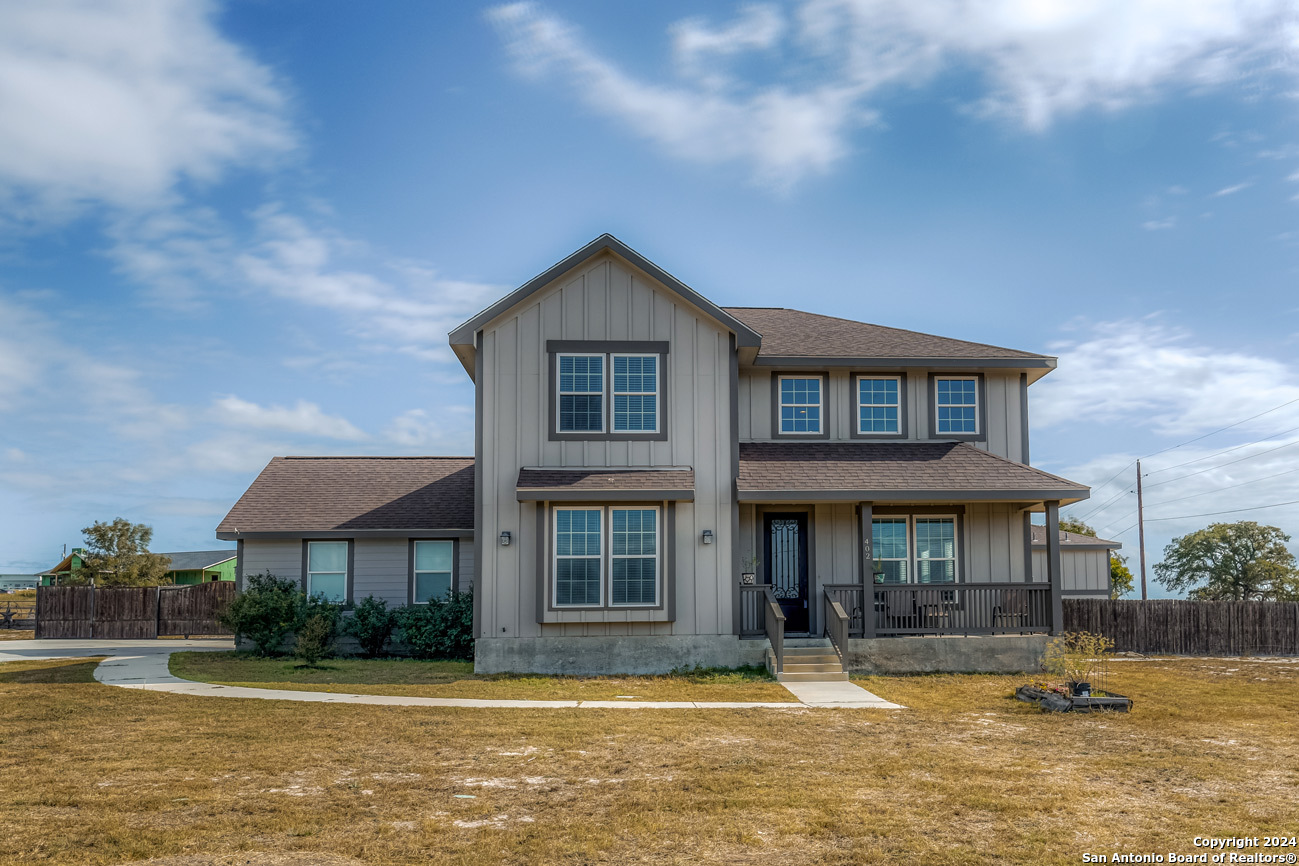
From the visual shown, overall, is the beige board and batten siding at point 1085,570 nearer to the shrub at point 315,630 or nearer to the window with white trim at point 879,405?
the window with white trim at point 879,405

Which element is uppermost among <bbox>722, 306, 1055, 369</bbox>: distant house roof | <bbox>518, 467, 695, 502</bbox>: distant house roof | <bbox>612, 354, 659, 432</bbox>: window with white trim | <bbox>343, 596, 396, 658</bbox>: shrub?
<bbox>722, 306, 1055, 369</bbox>: distant house roof

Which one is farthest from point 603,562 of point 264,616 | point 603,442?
point 264,616

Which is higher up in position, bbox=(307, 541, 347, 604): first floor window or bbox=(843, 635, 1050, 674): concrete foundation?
bbox=(307, 541, 347, 604): first floor window

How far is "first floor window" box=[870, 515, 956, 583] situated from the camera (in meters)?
19.2

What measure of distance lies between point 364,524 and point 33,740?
10.8m

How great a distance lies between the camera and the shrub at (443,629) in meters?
19.6

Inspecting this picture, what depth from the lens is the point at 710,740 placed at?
11.1 metres

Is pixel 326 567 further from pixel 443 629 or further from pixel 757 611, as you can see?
pixel 757 611

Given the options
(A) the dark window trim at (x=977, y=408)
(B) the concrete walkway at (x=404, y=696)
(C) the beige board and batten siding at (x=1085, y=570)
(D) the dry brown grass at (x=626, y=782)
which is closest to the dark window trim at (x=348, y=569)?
(B) the concrete walkway at (x=404, y=696)

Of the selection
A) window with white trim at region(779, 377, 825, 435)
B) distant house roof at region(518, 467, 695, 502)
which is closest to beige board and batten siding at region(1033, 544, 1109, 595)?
window with white trim at region(779, 377, 825, 435)

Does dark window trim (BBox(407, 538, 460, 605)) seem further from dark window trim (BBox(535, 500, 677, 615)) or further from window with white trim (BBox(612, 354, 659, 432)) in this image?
window with white trim (BBox(612, 354, 659, 432))

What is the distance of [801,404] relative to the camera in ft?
66.3

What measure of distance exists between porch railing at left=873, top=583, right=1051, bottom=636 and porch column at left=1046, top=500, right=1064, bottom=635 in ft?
0.40

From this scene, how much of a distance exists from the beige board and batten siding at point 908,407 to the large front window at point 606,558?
3.84 m
